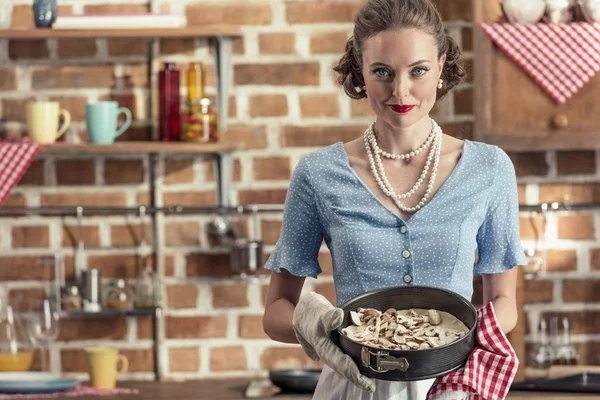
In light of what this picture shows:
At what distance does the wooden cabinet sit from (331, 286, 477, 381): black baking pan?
115 centimetres

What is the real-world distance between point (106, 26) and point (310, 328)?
1419 millimetres

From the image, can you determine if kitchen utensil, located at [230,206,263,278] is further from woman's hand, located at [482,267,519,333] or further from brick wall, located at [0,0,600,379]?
woman's hand, located at [482,267,519,333]

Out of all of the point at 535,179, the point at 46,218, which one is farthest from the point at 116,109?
the point at 535,179

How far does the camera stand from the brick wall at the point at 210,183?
267cm

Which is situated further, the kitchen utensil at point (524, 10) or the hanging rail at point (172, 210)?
the hanging rail at point (172, 210)

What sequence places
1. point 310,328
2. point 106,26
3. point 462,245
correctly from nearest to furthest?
1. point 310,328
2. point 462,245
3. point 106,26

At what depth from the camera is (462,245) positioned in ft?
4.77

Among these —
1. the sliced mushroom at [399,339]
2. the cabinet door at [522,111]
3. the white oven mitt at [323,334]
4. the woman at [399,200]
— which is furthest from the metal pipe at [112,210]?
the sliced mushroom at [399,339]

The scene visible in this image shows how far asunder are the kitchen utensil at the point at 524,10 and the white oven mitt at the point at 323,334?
1.36 meters

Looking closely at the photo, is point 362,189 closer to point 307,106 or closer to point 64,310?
point 307,106

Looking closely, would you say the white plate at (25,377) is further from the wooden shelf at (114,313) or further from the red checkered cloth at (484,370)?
the red checkered cloth at (484,370)

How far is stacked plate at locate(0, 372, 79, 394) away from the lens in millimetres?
2406

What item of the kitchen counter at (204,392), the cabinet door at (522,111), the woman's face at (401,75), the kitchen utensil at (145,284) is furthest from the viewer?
the kitchen utensil at (145,284)

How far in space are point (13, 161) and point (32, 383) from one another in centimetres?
56
